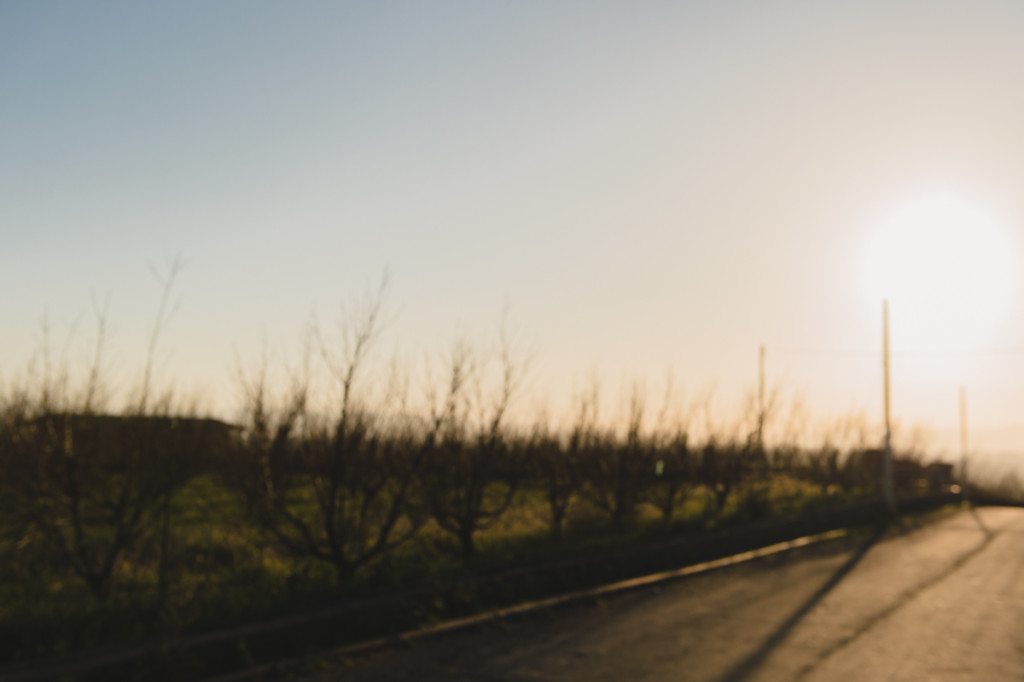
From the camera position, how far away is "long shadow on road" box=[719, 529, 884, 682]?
6.75 m

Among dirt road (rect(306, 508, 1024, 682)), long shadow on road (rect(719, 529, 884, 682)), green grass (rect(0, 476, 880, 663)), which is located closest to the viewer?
long shadow on road (rect(719, 529, 884, 682))

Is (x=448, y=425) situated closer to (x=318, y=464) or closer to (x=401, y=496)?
(x=401, y=496)

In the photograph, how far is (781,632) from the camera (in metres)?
8.30

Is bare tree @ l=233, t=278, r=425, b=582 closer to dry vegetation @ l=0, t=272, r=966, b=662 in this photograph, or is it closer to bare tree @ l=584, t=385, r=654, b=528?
dry vegetation @ l=0, t=272, r=966, b=662

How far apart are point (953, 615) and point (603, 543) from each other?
6.15 m

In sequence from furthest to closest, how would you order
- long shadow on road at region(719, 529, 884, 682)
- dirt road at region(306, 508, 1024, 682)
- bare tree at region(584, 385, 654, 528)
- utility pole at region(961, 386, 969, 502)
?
utility pole at region(961, 386, 969, 502) → bare tree at region(584, 385, 654, 528) → dirt road at region(306, 508, 1024, 682) → long shadow on road at region(719, 529, 884, 682)

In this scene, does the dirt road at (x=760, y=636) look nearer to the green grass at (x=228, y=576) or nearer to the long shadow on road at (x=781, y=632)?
the long shadow on road at (x=781, y=632)

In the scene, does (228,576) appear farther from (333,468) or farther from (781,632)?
(781,632)

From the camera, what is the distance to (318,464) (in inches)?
398

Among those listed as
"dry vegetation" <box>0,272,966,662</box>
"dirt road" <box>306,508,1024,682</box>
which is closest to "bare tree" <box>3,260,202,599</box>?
"dry vegetation" <box>0,272,966,662</box>

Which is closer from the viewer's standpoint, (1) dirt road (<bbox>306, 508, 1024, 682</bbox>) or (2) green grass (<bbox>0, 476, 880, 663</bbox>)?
(1) dirt road (<bbox>306, 508, 1024, 682</bbox>)

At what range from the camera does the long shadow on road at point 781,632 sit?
22.1 ft

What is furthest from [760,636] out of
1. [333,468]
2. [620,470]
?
[620,470]

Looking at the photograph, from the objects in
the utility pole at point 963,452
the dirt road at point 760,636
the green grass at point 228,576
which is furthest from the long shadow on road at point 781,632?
the utility pole at point 963,452
